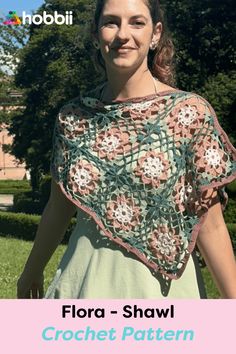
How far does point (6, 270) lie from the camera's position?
987 cm

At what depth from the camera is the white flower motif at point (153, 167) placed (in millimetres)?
1396

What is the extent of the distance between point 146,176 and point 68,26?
21.8 m

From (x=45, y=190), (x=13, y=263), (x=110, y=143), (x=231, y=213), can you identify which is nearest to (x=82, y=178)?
(x=110, y=143)

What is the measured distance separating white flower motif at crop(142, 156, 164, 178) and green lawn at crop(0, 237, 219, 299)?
4.72 metres

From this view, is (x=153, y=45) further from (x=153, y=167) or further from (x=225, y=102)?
(x=225, y=102)

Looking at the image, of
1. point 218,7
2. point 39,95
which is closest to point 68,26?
point 39,95

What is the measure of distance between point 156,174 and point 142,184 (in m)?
0.04

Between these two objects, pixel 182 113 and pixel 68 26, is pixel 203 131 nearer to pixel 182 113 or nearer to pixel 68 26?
pixel 182 113

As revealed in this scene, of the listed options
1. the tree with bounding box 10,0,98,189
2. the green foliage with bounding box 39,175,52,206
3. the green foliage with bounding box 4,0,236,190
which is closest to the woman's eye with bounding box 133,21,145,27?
the green foliage with bounding box 4,0,236,190

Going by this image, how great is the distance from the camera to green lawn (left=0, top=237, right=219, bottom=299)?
25.9ft

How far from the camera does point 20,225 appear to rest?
15609 millimetres

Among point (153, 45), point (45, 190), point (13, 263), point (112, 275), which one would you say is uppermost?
point (153, 45)

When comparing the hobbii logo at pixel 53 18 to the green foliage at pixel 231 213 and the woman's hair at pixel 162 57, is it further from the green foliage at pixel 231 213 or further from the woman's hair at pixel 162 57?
the woman's hair at pixel 162 57

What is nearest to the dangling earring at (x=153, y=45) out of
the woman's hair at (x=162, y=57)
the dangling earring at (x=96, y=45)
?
the woman's hair at (x=162, y=57)
